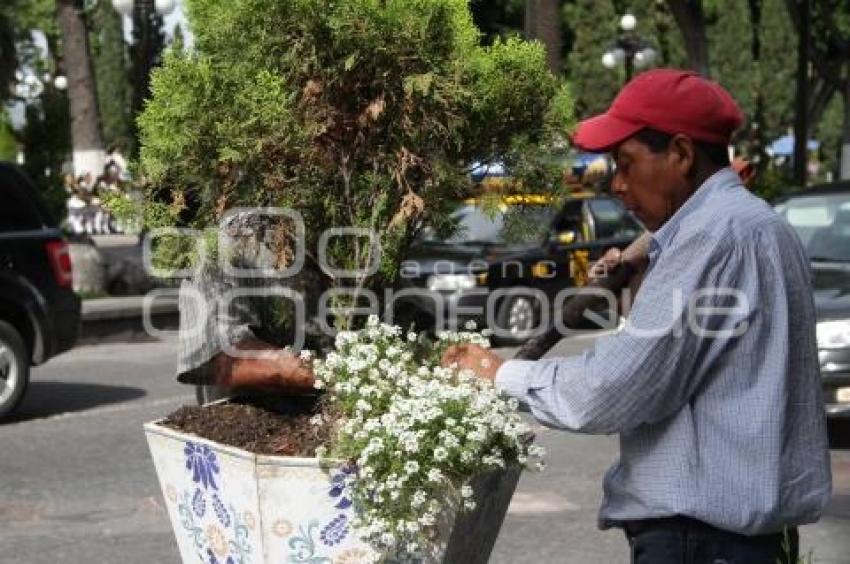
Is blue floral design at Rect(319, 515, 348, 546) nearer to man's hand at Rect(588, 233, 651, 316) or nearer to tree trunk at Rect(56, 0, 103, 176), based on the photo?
man's hand at Rect(588, 233, 651, 316)

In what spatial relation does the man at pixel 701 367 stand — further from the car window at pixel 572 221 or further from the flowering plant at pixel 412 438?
the car window at pixel 572 221

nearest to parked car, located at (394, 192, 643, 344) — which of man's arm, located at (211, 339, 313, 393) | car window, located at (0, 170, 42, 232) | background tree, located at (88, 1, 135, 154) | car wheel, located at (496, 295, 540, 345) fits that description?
car wheel, located at (496, 295, 540, 345)

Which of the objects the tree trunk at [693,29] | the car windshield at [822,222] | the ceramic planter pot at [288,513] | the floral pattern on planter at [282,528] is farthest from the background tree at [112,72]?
the floral pattern on planter at [282,528]

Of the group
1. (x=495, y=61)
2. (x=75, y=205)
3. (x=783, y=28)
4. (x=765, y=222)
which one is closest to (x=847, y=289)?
(x=495, y=61)

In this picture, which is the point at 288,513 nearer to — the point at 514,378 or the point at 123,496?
the point at 514,378

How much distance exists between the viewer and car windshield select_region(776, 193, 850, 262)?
1033 centimetres

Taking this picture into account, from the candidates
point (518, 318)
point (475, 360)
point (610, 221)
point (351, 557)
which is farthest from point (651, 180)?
point (610, 221)

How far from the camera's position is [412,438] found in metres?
3.01

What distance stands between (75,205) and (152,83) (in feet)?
101

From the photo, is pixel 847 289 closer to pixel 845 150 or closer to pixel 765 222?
pixel 765 222

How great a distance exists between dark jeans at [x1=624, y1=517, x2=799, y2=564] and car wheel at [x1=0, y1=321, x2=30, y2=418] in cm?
819

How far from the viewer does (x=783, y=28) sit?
59906mm

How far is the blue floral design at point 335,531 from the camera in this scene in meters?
3.22

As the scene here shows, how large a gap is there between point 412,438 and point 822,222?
8.33 meters
